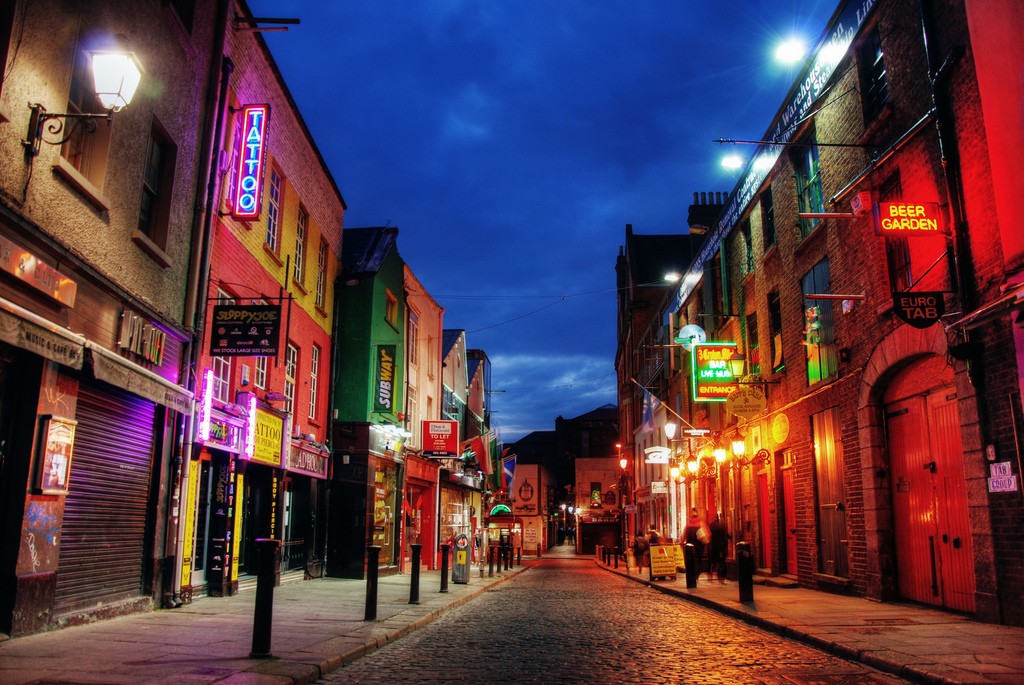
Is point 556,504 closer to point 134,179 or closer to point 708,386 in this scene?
point 708,386

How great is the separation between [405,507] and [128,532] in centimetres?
1516

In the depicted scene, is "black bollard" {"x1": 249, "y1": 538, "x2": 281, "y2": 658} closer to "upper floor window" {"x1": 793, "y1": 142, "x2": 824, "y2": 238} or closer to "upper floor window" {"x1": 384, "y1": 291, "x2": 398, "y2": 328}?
"upper floor window" {"x1": 793, "y1": 142, "x2": 824, "y2": 238}

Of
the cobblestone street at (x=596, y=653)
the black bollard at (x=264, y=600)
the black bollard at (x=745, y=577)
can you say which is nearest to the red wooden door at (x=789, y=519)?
the black bollard at (x=745, y=577)

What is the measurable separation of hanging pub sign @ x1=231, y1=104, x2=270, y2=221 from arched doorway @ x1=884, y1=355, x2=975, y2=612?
36.4 ft

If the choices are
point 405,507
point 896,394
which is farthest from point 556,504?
point 896,394

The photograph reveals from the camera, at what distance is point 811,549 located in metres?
16.2

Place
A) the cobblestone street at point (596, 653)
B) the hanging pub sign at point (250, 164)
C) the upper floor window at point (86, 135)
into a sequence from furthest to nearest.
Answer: the hanging pub sign at point (250, 164) → the upper floor window at point (86, 135) → the cobblestone street at point (596, 653)

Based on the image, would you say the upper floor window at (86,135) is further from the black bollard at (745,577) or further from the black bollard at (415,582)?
the black bollard at (745,577)

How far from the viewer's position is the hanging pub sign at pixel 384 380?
20.8m

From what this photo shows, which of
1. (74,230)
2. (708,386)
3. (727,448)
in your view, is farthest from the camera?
(727,448)

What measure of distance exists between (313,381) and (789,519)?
38.6 ft

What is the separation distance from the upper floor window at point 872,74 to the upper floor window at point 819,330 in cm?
325

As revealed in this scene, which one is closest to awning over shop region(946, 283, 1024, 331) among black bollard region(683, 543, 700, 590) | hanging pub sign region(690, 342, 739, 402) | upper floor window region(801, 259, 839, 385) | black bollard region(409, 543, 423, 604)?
upper floor window region(801, 259, 839, 385)

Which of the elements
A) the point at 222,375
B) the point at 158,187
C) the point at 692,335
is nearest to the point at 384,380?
the point at 222,375
